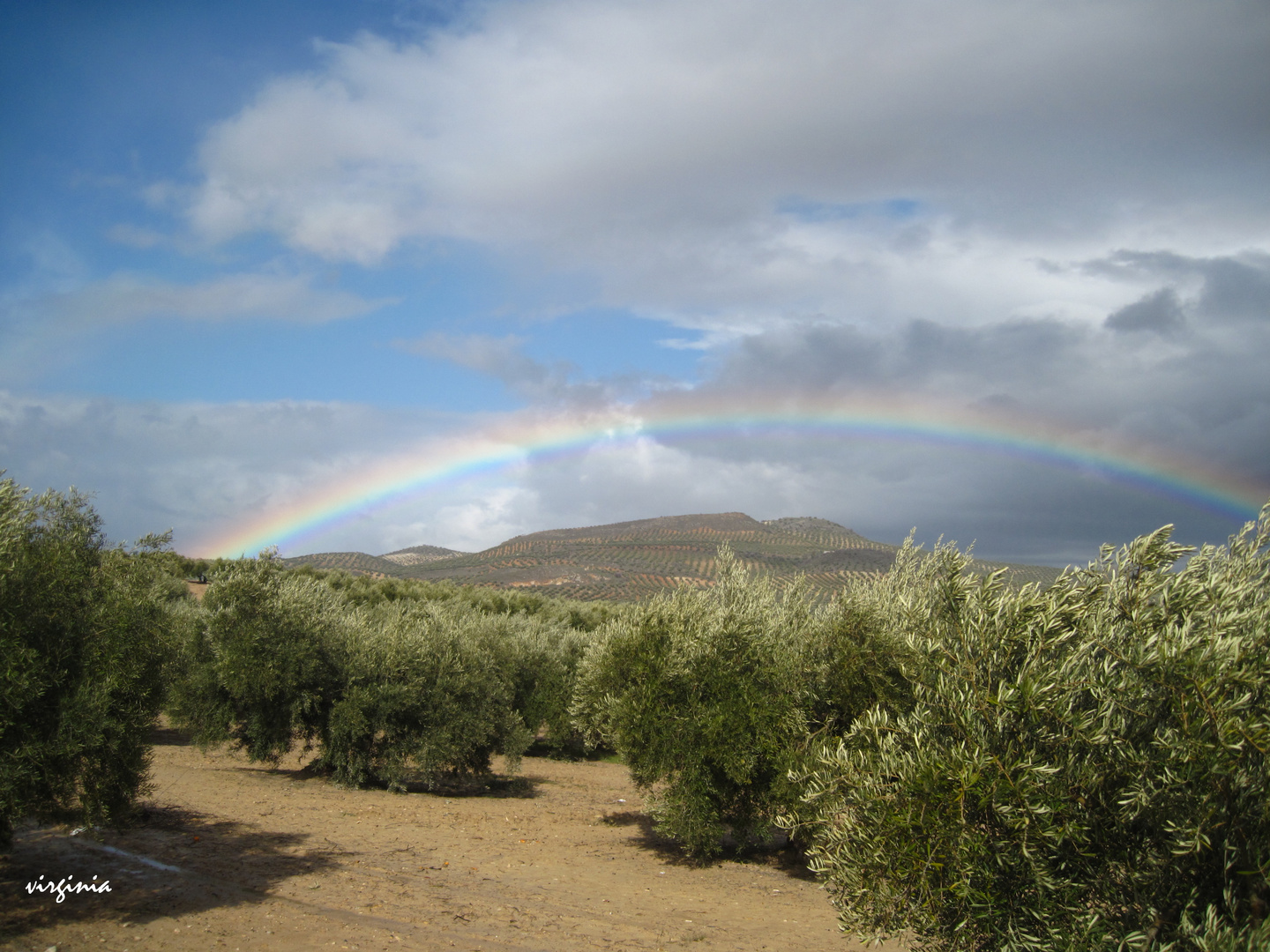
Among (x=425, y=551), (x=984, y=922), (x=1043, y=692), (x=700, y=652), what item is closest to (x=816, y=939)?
(x=700, y=652)

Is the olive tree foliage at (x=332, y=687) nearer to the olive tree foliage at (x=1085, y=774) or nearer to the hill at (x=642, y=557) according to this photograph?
the olive tree foliage at (x=1085, y=774)

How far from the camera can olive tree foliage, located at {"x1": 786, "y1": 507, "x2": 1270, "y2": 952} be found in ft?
18.4

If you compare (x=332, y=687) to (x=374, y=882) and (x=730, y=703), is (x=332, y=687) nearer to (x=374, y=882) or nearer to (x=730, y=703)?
(x=374, y=882)

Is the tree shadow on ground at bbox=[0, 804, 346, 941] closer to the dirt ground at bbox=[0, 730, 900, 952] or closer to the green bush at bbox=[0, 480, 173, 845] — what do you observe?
the dirt ground at bbox=[0, 730, 900, 952]

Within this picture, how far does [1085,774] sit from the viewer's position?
628 centimetres

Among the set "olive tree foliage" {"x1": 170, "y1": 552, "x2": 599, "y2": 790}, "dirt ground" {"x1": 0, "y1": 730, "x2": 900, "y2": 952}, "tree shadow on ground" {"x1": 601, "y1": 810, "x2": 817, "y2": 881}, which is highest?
"olive tree foliage" {"x1": 170, "y1": 552, "x2": 599, "y2": 790}

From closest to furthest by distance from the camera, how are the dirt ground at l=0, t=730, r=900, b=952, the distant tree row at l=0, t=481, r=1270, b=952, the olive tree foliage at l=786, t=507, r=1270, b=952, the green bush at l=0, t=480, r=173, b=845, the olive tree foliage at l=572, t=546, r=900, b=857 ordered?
the olive tree foliage at l=786, t=507, r=1270, b=952 < the distant tree row at l=0, t=481, r=1270, b=952 < the green bush at l=0, t=480, r=173, b=845 < the dirt ground at l=0, t=730, r=900, b=952 < the olive tree foliage at l=572, t=546, r=900, b=857

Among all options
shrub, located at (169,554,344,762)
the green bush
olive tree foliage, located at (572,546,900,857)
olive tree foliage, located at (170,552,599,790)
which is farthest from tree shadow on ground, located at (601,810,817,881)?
the green bush

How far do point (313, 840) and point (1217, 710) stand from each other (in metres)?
14.6

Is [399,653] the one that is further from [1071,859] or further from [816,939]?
[1071,859]

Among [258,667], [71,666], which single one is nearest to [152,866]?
[71,666]

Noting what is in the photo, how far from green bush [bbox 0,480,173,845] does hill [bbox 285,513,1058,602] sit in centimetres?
5675

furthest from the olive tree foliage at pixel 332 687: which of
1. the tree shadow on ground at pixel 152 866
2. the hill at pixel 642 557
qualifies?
the hill at pixel 642 557

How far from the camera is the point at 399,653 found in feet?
69.8
